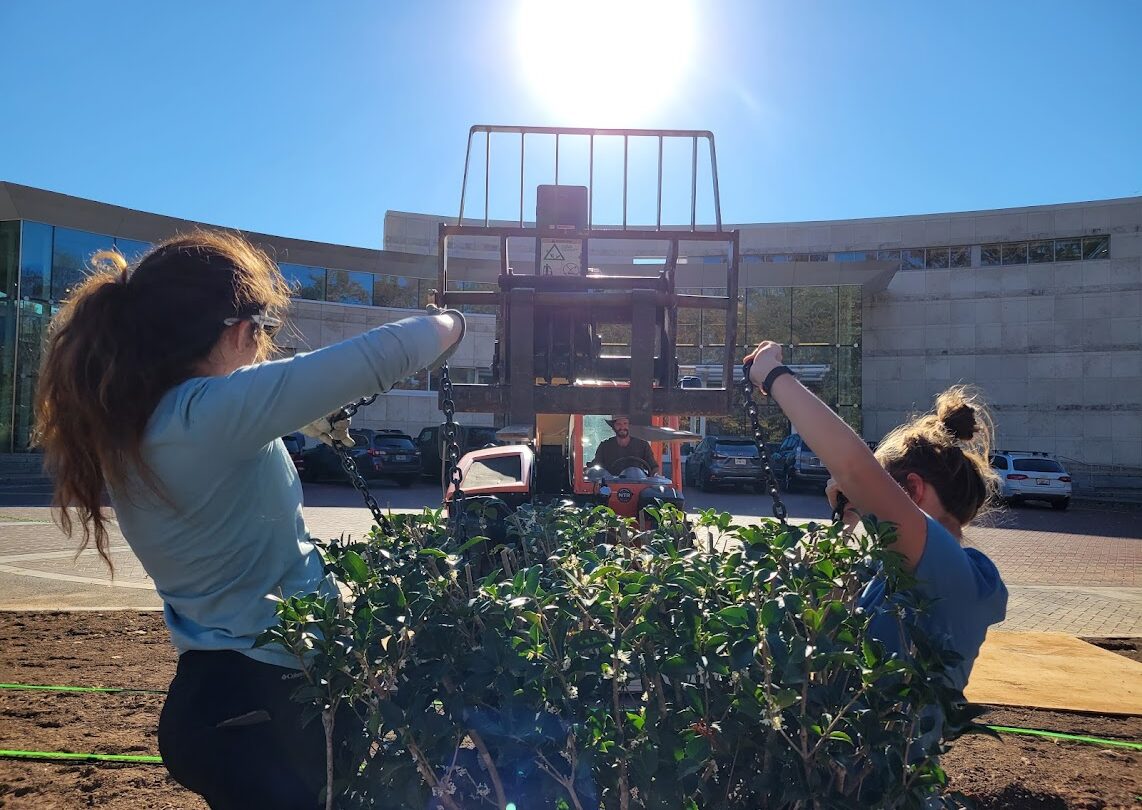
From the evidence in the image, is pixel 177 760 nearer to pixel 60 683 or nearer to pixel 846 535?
pixel 846 535

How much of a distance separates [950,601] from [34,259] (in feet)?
98.2

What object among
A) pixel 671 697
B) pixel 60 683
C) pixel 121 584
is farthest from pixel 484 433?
pixel 671 697

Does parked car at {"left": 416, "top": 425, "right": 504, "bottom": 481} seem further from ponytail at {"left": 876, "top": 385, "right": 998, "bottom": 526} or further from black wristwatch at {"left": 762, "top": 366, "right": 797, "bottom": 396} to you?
black wristwatch at {"left": 762, "top": 366, "right": 797, "bottom": 396}

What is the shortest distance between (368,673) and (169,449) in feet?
1.94

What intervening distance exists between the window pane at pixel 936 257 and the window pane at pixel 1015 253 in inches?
81.5

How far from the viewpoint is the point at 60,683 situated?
4.62 m

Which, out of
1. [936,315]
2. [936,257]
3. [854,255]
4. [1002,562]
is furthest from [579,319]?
[854,255]

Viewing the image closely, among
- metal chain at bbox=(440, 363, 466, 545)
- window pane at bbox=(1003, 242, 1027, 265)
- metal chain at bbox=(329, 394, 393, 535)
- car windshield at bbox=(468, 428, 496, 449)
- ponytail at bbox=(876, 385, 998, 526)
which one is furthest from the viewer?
window pane at bbox=(1003, 242, 1027, 265)

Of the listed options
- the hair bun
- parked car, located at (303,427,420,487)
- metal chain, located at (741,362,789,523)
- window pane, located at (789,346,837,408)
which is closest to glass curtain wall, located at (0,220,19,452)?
parked car, located at (303,427,420,487)

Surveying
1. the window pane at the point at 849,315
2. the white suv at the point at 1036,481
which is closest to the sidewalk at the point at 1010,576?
the white suv at the point at 1036,481

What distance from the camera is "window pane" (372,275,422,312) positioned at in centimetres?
3234

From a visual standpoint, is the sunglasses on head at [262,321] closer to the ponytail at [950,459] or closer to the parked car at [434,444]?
the ponytail at [950,459]

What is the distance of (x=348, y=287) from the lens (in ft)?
105

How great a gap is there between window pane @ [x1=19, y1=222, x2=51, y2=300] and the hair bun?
29.6 m
